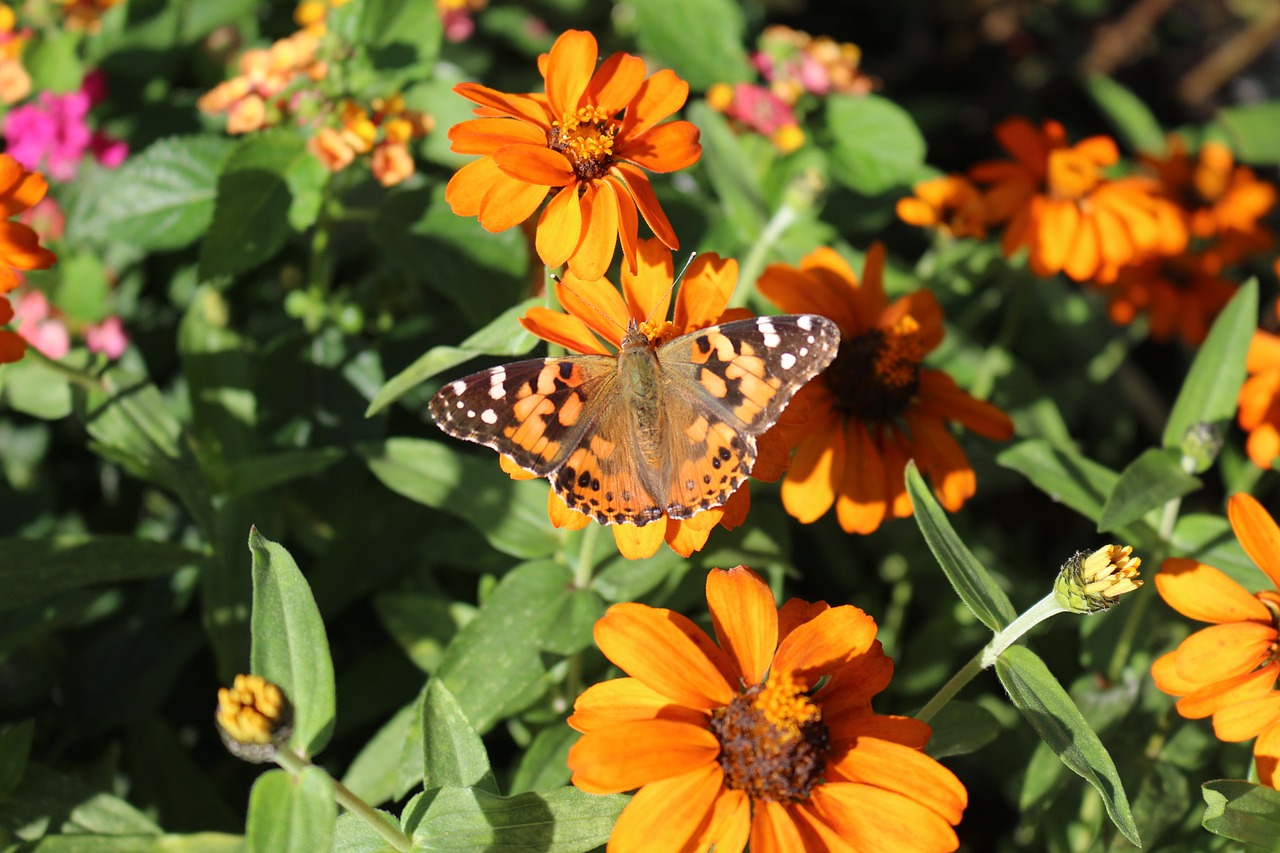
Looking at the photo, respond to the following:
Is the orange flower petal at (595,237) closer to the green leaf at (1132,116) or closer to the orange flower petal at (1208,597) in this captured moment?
the orange flower petal at (1208,597)

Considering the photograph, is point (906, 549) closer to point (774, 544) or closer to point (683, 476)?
point (774, 544)

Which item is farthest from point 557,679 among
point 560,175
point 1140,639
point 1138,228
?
point 1138,228

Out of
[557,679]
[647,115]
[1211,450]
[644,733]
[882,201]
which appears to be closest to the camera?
[644,733]

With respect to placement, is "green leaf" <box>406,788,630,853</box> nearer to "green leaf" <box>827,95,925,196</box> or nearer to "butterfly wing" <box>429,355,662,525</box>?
"butterfly wing" <box>429,355,662,525</box>

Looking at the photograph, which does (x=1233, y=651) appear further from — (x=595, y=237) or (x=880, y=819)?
(x=595, y=237)

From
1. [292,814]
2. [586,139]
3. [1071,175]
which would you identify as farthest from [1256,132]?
[292,814]

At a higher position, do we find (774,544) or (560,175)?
(560,175)

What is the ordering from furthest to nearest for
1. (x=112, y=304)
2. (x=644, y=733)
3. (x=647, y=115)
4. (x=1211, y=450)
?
(x=112, y=304)
(x=1211, y=450)
(x=647, y=115)
(x=644, y=733)
